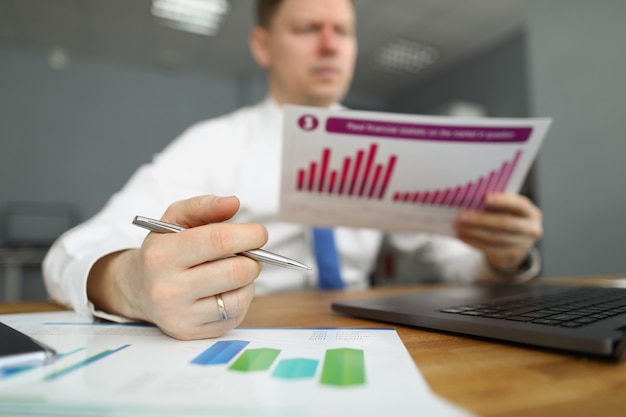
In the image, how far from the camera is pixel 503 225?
27.1 inches

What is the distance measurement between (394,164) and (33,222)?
4147mm

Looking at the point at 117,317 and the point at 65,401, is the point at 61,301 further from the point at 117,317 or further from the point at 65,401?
the point at 65,401

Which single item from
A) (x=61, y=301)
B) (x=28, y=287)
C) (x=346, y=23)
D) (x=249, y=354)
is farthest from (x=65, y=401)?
(x=28, y=287)

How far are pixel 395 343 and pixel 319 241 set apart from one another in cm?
50

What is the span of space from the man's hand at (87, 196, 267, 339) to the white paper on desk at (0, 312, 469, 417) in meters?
0.02

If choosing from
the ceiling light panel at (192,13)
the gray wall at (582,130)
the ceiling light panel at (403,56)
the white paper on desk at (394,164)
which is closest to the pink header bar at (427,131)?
the white paper on desk at (394,164)

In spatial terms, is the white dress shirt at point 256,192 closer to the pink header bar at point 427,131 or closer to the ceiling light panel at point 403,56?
the pink header bar at point 427,131

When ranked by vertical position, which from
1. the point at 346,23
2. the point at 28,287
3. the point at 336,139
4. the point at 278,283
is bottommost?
the point at 28,287

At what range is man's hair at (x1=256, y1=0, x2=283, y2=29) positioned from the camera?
3.34 feet

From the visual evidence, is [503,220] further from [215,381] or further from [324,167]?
[215,381]

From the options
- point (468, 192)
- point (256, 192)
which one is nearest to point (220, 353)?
point (468, 192)

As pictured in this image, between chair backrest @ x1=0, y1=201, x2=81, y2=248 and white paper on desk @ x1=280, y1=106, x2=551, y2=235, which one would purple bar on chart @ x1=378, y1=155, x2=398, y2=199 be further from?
chair backrest @ x1=0, y1=201, x2=81, y2=248

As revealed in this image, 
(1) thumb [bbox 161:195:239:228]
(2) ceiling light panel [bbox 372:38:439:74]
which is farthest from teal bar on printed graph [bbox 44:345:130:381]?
(2) ceiling light panel [bbox 372:38:439:74]

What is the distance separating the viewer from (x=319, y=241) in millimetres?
808
